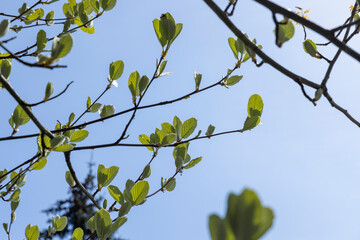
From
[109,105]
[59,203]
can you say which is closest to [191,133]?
[109,105]

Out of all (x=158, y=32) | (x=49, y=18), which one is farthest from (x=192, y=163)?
(x=49, y=18)

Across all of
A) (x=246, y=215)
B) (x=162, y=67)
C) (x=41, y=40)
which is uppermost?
(x=41, y=40)

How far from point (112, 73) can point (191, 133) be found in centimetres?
38

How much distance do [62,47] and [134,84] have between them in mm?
557

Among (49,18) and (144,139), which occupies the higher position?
(49,18)

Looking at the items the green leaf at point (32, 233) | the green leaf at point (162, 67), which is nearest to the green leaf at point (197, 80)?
the green leaf at point (162, 67)

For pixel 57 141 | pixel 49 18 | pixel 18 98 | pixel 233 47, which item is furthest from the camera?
pixel 49 18

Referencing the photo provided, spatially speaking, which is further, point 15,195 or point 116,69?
point 15,195

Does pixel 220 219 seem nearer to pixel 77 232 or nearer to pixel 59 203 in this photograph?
pixel 77 232

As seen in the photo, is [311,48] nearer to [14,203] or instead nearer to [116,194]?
[116,194]

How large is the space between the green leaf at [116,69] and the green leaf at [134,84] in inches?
3.5

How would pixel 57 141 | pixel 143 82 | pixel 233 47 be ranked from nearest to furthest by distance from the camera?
pixel 57 141 → pixel 143 82 → pixel 233 47

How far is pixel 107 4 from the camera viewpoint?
1590mm

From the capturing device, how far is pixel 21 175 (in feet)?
5.34
